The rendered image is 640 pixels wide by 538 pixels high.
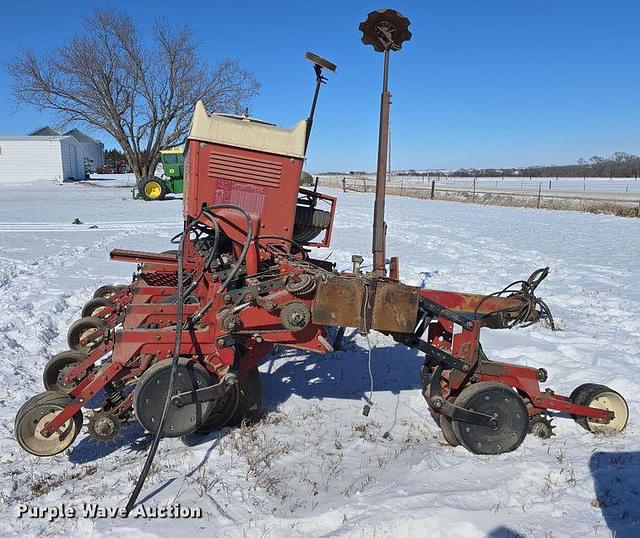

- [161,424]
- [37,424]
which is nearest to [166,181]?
[37,424]

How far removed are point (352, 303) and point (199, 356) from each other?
3.24ft

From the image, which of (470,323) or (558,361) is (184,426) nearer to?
(470,323)

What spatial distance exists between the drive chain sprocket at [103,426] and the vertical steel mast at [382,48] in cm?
182

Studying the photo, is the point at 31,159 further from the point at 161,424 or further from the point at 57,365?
the point at 161,424

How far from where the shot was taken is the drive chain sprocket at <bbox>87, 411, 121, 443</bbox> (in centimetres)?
309

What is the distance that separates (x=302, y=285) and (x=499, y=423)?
1558mm

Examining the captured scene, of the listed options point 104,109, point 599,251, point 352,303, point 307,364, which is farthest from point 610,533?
point 104,109

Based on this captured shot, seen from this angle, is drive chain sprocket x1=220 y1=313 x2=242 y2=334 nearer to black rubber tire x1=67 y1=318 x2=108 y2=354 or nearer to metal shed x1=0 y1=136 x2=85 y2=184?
black rubber tire x1=67 y1=318 x2=108 y2=354

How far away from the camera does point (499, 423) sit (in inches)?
135

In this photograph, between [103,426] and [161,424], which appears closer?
[161,424]

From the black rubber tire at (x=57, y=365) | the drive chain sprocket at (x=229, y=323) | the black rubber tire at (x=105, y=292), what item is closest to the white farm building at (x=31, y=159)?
the black rubber tire at (x=105, y=292)

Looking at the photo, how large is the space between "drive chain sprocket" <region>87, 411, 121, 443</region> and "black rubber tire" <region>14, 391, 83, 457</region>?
136 millimetres

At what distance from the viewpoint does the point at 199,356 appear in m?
3.26

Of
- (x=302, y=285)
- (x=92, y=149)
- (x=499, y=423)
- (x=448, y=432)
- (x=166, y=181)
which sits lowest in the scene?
(x=448, y=432)
